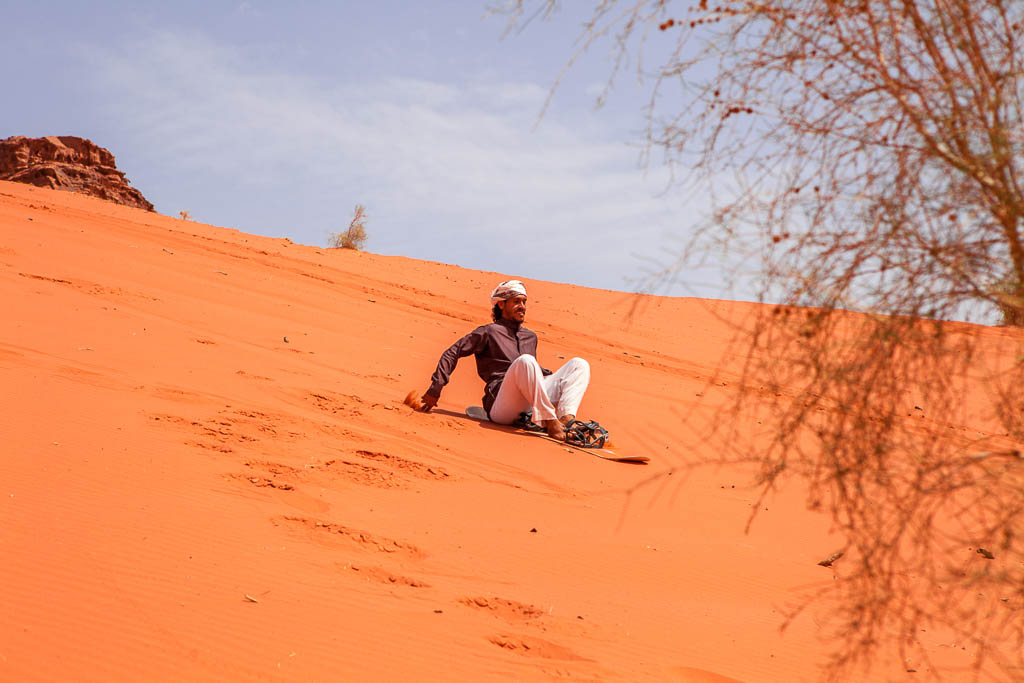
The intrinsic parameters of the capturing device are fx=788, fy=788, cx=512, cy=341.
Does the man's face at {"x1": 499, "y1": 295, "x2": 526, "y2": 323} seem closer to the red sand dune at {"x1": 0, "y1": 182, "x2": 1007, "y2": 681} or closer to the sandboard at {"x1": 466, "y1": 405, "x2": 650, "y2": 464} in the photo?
the sandboard at {"x1": 466, "y1": 405, "x2": 650, "y2": 464}

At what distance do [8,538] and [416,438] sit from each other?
3.28m

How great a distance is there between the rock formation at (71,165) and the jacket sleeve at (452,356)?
28.6m

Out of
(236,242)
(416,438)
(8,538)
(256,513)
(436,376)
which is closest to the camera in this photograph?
(8,538)

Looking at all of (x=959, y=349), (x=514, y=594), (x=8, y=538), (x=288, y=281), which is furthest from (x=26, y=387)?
(x=288, y=281)

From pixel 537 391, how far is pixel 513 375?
0.86ft

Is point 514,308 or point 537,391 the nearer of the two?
point 537,391

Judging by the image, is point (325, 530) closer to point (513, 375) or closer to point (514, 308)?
point (513, 375)

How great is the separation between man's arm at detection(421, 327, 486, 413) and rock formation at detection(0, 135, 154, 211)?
94.0 feet

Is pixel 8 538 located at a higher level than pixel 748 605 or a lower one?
lower

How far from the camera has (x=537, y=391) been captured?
708 cm

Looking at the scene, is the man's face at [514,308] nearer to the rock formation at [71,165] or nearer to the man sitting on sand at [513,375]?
the man sitting on sand at [513,375]

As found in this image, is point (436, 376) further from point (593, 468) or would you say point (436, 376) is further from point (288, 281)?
point (288, 281)

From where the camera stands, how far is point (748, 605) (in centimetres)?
446

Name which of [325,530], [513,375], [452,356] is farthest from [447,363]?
[325,530]
